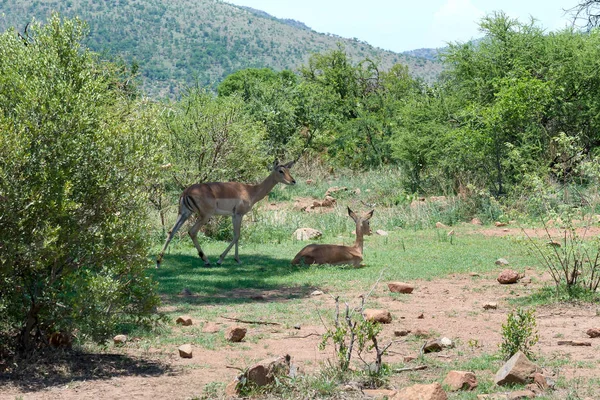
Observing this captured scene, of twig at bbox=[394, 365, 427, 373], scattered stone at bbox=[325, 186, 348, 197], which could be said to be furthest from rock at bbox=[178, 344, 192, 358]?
scattered stone at bbox=[325, 186, 348, 197]

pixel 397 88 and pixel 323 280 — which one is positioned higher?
pixel 397 88

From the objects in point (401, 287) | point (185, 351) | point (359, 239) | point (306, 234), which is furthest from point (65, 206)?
point (306, 234)

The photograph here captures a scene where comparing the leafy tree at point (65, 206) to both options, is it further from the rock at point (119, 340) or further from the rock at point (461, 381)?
the rock at point (461, 381)

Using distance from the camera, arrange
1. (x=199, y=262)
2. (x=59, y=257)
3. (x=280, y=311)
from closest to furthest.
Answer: (x=59, y=257), (x=280, y=311), (x=199, y=262)

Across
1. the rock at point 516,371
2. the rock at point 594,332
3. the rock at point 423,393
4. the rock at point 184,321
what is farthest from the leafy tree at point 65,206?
the rock at point 594,332

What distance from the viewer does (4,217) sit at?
6.64 metres

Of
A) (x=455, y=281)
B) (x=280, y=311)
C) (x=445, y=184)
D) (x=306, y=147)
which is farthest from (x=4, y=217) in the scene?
(x=306, y=147)

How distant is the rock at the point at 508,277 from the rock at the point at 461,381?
5.40 meters

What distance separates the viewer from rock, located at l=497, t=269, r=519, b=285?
11.7m

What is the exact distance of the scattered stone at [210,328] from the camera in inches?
357

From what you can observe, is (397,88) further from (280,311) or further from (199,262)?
(280,311)

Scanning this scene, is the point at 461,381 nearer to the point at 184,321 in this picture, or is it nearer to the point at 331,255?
the point at 184,321

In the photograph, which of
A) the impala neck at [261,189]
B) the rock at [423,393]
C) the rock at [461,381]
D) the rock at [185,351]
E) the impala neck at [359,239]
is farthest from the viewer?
the impala neck at [261,189]

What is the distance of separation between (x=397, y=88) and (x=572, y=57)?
12499mm
